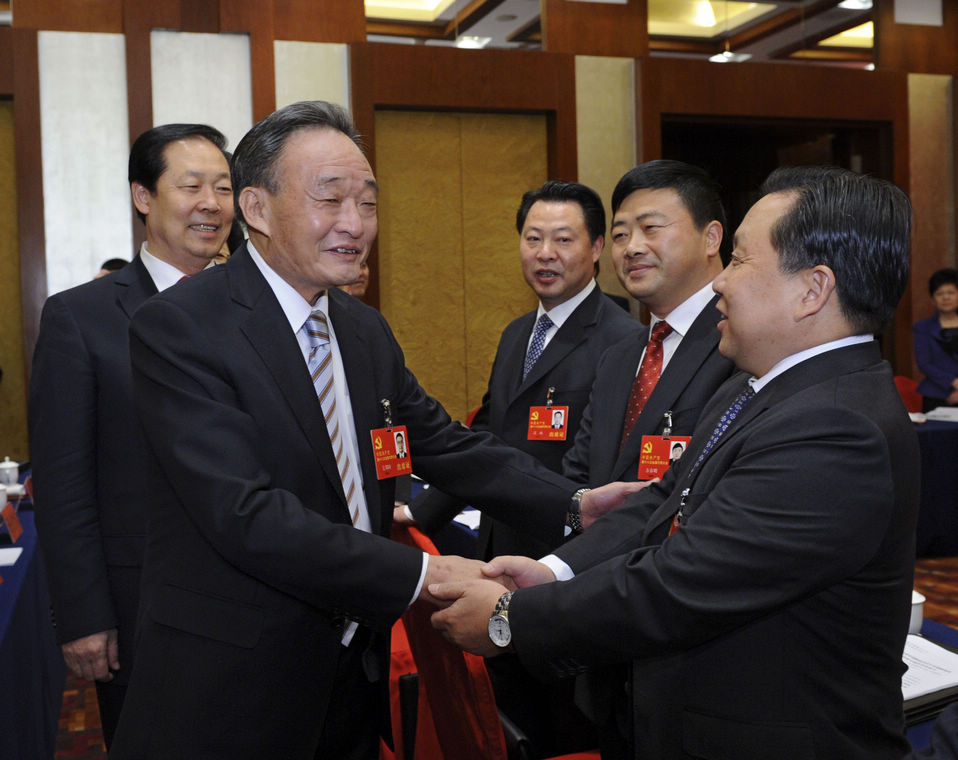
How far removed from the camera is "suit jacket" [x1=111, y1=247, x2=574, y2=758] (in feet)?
4.79

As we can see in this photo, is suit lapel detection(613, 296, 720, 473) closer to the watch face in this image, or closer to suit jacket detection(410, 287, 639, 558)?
suit jacket detection(410, 287, 639, 558)

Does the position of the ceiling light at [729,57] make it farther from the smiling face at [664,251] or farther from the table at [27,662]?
the table at [27,662]

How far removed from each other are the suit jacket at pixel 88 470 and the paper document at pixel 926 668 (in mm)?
1508

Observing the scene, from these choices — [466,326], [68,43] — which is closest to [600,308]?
[466,326]

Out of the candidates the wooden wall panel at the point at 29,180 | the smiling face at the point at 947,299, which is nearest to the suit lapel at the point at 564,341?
the wooden wall panel at the point at 29,180

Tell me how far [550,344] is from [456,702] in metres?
1.45

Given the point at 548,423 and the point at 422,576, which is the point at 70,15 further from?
the point at 422,576

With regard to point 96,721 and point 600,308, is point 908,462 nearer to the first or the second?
point 600,308

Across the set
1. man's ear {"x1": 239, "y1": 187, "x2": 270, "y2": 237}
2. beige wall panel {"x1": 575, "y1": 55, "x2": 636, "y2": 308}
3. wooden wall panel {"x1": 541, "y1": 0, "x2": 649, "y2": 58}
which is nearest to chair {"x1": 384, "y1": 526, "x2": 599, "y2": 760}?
man's ear {"x1": 239, "y1": 187, "x2": 270, "y2": 237}

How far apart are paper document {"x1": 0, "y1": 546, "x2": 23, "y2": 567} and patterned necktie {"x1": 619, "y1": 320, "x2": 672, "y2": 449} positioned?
1.75m

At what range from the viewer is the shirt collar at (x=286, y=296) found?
167cm

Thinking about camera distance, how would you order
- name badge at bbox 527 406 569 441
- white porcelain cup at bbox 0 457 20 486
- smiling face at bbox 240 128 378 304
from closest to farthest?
smiling face at bbox 240 128 378 304, name badge at bbox 527 406 569 441, white porcelain cup at bbox 0 457 20 486

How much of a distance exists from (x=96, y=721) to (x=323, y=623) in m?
2.39

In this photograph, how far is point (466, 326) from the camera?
6738mm
